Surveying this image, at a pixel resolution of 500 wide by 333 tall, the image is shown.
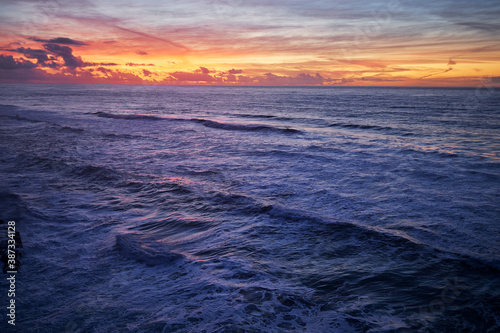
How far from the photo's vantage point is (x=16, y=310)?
5047 mm

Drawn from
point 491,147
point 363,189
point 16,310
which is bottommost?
point 16,310

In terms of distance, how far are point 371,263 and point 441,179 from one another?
345 inches

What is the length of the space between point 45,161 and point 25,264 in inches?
448

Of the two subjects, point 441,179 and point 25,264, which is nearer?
point 25,264

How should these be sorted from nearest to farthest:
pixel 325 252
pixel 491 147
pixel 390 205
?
pixel 325 252, pixel 390 205, pixel 491 147

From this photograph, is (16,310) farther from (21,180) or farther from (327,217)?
(21,180)

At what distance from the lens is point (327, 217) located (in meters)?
9.19

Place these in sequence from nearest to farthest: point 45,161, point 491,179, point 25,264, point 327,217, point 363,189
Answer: point 25,264 → point 327,217 → point 363,189 → point 491,179 → point 45,161

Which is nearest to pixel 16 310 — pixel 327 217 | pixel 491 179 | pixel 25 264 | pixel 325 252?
pixel 25 264

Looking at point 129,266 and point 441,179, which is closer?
point 129,266

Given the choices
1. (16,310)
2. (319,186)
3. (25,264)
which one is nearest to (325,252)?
(319,186)

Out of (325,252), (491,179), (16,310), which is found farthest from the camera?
(491,179)

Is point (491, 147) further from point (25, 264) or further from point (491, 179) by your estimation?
point (25, 264)

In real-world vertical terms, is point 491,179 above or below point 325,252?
above
